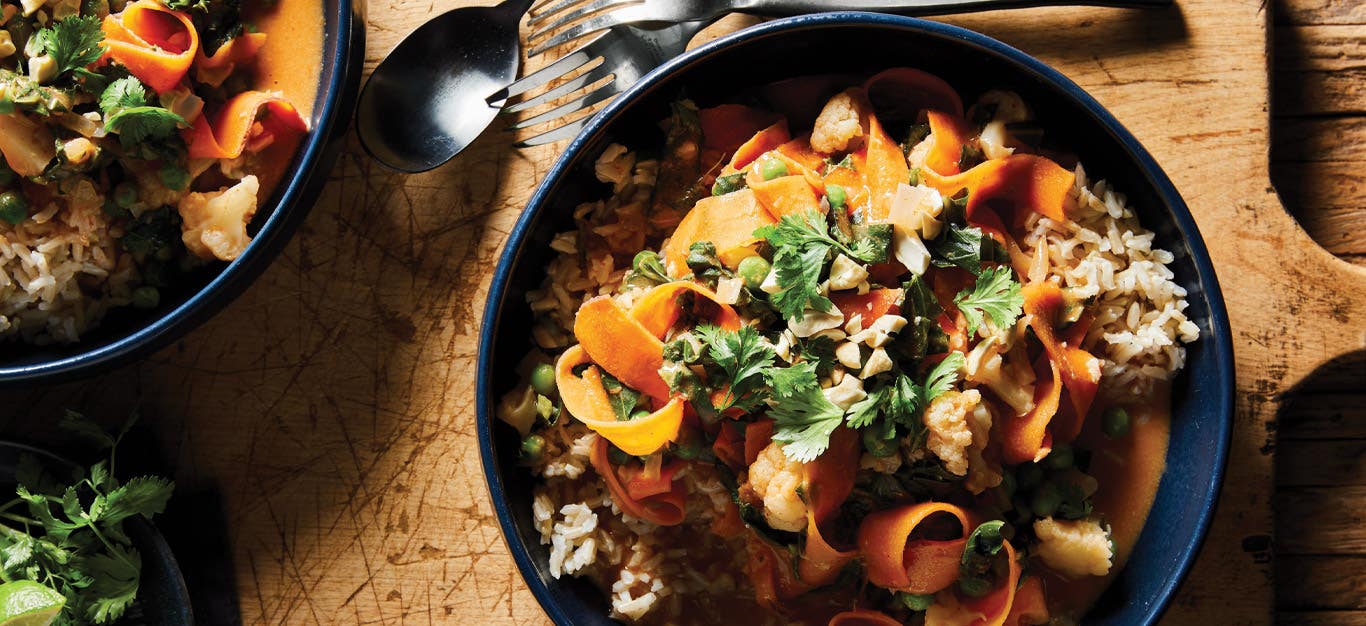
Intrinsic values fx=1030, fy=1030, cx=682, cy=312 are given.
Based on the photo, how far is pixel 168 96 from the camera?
2.84 metres

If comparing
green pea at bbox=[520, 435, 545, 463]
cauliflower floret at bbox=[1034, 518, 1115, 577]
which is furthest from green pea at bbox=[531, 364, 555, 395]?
cauliflower floret at bbox=[1034, 518, 1115, 577]

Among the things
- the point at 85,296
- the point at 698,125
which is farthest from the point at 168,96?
the point at 698,125

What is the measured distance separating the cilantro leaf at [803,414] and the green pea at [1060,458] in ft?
2.21

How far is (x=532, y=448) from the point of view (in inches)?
114

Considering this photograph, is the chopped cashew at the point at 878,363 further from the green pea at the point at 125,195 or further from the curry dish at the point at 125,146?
the green pea at the point at 125,195

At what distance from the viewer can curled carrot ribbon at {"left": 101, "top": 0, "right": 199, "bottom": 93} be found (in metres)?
2.79

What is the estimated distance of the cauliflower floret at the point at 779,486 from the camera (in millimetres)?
2434

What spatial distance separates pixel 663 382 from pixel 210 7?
173cm

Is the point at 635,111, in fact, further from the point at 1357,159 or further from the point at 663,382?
the point at 1357,159

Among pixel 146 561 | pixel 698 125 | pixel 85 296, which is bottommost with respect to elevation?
pixel 146 561

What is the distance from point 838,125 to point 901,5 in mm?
504

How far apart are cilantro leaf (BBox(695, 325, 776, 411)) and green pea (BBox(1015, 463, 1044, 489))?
2.52 ft

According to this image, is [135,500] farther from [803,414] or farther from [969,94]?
[969,94]

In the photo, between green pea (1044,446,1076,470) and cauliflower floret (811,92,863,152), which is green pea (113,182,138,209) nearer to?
cauliflower floret (811,92,863,152)
